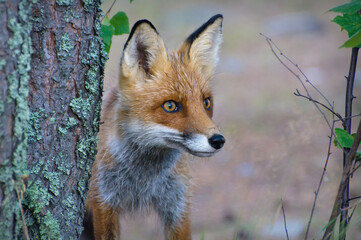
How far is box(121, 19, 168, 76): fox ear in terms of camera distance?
3865mm

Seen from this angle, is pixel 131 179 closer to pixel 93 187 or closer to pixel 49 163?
pixel 93 187

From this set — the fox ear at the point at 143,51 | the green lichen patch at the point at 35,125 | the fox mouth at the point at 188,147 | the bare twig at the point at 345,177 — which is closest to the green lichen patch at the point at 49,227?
the green lichen patch at the point at 35,125

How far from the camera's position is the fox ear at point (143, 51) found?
387 centimetres

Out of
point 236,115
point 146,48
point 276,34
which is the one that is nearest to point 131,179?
point 146,48

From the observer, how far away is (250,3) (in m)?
15.8

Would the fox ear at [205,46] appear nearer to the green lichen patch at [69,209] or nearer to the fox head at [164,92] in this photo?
the fox head at [164,92]

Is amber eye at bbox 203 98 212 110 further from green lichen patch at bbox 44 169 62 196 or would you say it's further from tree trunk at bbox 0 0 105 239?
green lichen patch at bbox 44 169 62 196

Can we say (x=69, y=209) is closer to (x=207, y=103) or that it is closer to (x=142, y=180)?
(x=142, y=180)

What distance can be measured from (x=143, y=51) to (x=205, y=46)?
29.3 inches

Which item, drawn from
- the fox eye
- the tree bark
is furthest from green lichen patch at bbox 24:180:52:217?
the fox eye

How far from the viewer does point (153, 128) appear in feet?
Result: 12.9

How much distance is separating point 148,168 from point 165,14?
36.1 ft

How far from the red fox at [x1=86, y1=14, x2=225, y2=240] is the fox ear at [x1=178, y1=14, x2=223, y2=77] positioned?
10 millimetres

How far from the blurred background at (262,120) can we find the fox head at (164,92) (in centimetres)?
66
